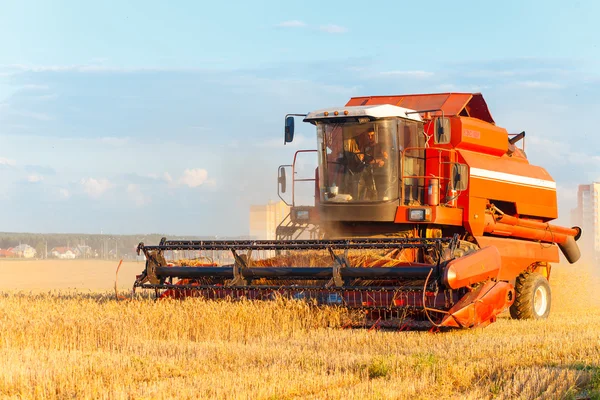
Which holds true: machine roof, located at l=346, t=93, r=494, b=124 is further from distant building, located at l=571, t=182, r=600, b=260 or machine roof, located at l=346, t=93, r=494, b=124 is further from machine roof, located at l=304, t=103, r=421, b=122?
distant building, located at l=571, t=182, r=600, b=260

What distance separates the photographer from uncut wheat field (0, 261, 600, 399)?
474 centimetres

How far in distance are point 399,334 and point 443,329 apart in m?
0.70

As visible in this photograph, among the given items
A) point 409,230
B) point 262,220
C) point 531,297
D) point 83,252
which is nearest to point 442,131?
point 409,230

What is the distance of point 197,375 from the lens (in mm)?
5141

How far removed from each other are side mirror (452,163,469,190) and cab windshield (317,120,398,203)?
25.4 inches

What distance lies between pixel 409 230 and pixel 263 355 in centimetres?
411

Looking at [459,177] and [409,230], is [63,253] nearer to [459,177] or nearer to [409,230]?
[409,230]

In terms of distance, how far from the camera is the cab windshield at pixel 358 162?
9.66 metres

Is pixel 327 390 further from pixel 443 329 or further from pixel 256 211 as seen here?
pixel 256 211

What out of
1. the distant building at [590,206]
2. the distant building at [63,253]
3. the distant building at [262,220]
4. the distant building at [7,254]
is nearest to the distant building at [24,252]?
the distant building at [7,254]

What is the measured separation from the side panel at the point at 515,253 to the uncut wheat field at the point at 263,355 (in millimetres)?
938

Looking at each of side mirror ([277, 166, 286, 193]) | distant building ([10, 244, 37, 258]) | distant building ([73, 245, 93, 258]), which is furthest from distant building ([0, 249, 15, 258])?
side mirror ([277, 166, 286, 193])

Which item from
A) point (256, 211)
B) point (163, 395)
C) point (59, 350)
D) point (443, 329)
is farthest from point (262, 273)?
point (256, 211)

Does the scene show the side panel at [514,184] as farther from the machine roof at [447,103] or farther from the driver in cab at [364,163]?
the driver in cab at [364,163]
